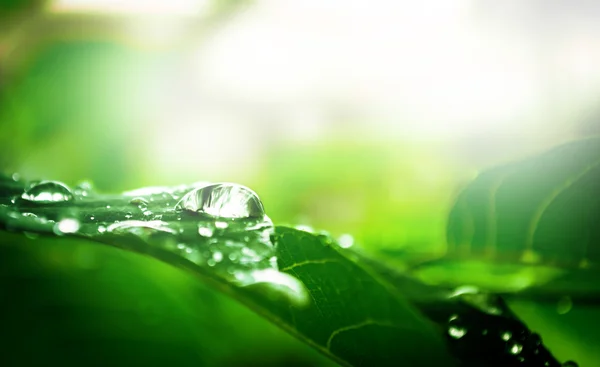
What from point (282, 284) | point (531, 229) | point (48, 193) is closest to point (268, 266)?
point (282, 284)

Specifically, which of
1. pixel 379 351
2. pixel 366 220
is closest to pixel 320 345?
pixel 379 351

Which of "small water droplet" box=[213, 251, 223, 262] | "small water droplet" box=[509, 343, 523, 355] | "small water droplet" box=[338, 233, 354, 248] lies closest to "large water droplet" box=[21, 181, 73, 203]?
"small water droplet" box=[213, 251, 223, 262]

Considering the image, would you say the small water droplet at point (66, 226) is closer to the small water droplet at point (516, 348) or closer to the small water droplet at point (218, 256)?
the small water droplet at point (218, 256)

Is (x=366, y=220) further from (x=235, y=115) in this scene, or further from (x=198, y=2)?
(x=198, y=2)

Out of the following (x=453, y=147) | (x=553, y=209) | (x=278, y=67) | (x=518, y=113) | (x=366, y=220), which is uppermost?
(x=278, y=67)

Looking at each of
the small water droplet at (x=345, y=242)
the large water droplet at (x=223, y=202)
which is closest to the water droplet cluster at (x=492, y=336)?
the small water droplet at (x=345, y=242)

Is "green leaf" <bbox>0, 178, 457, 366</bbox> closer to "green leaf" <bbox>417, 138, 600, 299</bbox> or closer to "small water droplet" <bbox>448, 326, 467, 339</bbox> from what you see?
"small water droplet" <bbox>448, 326, 467, 339</bbox>

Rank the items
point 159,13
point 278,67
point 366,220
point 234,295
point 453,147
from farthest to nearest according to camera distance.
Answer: point 278,67
point 159,13
point 453,147
point 366,220
point 234,295
